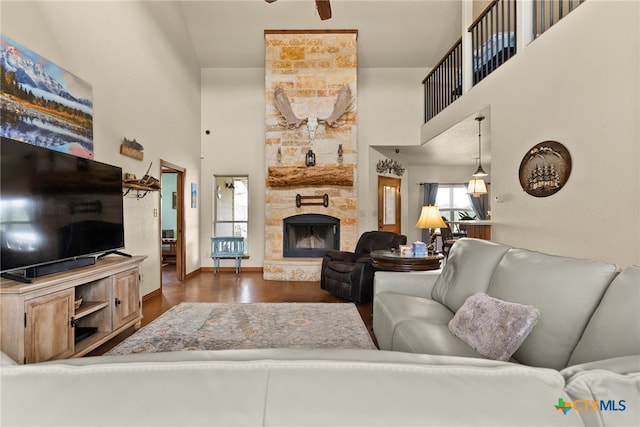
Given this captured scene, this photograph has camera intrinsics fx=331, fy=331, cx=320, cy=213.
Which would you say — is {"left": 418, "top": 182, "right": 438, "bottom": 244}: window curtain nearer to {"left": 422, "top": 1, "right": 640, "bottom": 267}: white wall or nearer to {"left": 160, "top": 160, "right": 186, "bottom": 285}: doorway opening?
{"left": 422, "top": 1, "right": 640, "bottom": 267}: white wall

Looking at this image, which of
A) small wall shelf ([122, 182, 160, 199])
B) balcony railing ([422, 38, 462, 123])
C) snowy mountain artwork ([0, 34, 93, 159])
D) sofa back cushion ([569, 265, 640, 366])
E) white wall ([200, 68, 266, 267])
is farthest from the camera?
white wall ([200, 68, 266, 267])

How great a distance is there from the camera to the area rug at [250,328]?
2744 millimetres

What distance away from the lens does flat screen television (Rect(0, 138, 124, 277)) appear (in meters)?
1.98

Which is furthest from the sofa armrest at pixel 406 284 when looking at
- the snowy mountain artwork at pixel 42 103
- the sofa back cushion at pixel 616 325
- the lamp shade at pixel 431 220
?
the snowy mountain artwork at pixel 42 103

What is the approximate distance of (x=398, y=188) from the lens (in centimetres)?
752

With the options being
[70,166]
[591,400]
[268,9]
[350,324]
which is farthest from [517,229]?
[268,9]

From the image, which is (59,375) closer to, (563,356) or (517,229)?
(563,356)

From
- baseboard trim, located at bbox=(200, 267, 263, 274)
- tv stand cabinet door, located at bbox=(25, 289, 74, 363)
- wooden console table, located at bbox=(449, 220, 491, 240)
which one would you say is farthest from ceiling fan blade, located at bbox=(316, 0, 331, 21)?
baseboard trim, located at bbox=(200, 267, 263, 274)

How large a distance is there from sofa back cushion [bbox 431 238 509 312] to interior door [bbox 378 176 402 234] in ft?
14.0

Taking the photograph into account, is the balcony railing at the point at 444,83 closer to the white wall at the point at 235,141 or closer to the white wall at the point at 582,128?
the white wall at the point at 582,128

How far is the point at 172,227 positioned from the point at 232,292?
14.4 feet

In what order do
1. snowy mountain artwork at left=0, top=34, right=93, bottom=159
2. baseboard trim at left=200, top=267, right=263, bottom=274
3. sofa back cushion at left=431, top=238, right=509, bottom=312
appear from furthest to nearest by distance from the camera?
baseboard trim at left=200, top=267, right=263, bottom=274
snowy mountain artwork at left=0, top=34, right=93, bottom=159
sofa back cushion at left=431, top=238, right=509, bottom=312

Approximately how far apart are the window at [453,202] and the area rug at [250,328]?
669 centimetres

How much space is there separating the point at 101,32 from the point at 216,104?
311 centimetres
